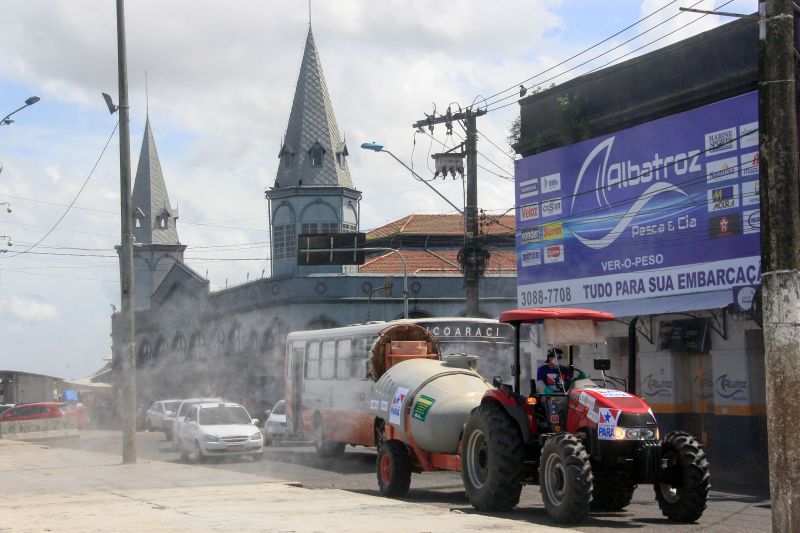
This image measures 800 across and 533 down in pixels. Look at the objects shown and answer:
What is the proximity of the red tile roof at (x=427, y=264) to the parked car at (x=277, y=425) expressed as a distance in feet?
91.3

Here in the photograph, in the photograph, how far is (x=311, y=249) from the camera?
50.7 metres

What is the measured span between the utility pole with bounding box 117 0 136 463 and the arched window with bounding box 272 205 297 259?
1626 inches

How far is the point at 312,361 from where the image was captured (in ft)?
99.4

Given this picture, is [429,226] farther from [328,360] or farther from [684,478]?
[684,478]

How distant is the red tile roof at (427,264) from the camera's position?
64.4 m

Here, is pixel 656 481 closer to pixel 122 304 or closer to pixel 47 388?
pixel 122 304

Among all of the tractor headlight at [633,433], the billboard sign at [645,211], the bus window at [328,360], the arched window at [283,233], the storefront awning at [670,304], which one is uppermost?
the arched window at [283,233]

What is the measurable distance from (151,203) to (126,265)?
68.1 meters

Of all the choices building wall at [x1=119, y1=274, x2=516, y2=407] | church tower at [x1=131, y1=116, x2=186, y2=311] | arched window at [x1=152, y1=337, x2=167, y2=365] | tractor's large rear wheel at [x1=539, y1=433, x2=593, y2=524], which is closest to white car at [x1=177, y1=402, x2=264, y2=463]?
tractor's large rear wheel at [x1=539, y1=433, x2=593, y2=524]

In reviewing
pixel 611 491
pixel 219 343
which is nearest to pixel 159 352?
pixel 219 343

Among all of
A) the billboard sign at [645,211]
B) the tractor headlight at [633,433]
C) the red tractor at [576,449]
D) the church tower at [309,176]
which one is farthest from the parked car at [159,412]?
the tractor headlight at [633,433]

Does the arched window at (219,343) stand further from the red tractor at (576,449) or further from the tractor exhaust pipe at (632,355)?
the tractor exhaust pipe at (632,355)

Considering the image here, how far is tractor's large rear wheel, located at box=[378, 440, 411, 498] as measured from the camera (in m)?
18.6

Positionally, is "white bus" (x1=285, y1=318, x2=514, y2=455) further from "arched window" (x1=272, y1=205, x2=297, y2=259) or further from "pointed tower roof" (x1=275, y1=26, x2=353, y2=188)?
"pointed tower roof" (x1=275, y1=26, x2=353, y2=188)
